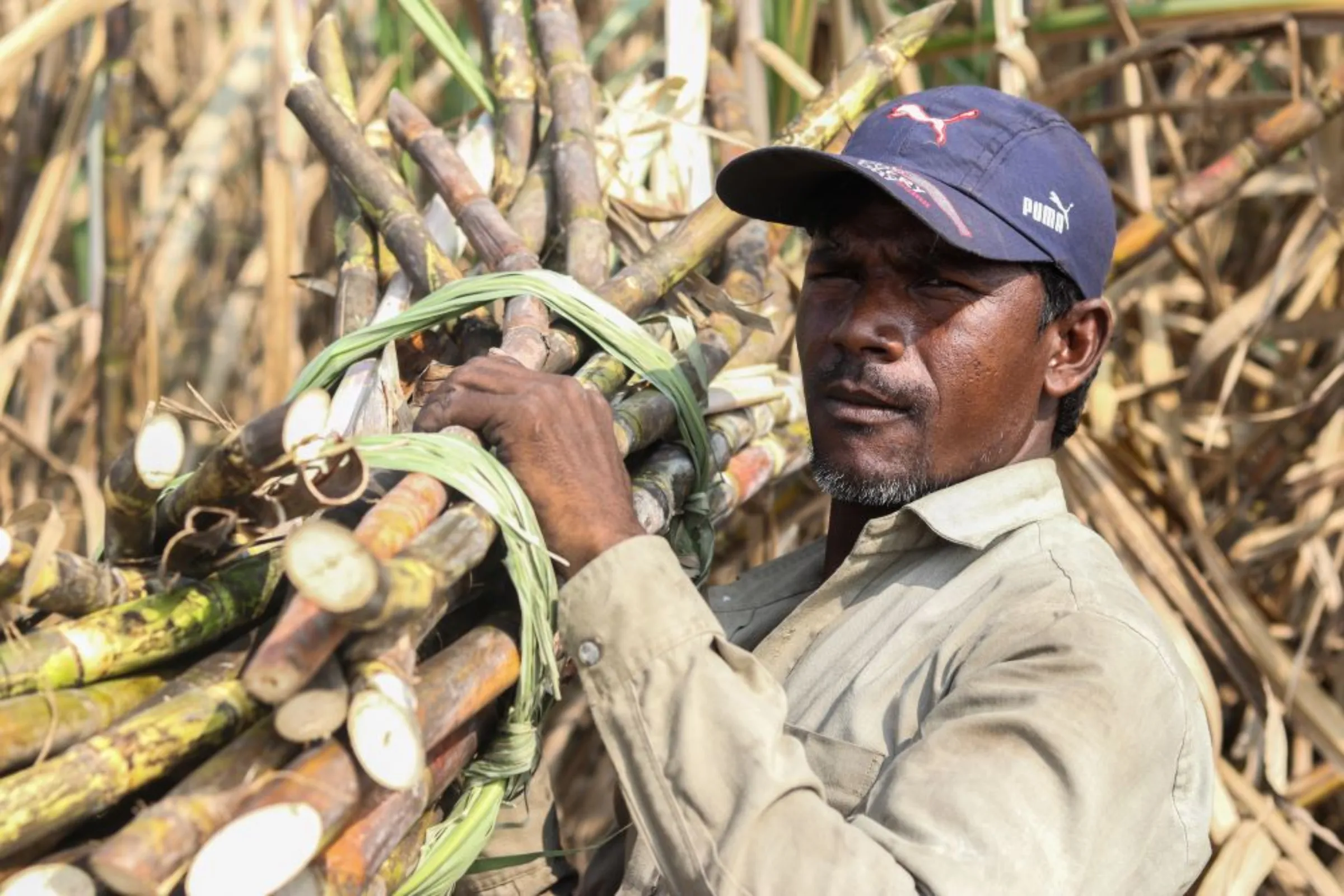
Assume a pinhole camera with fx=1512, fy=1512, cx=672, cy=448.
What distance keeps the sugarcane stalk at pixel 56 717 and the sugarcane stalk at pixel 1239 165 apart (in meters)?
2.06

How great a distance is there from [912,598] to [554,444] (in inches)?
19.5

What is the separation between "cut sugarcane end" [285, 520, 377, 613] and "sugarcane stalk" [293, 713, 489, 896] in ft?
0.62

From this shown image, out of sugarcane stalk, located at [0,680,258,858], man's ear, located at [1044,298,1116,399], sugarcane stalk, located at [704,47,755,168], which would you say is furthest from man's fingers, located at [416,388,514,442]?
sugarcane stalk, located at [704,47,755,168]

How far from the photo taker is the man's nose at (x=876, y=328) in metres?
1.82

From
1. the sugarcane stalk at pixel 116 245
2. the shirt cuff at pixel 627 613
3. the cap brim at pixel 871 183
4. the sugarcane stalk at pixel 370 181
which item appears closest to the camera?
the shirt cuff at pixel 627 613

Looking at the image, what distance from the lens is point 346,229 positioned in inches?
89.4

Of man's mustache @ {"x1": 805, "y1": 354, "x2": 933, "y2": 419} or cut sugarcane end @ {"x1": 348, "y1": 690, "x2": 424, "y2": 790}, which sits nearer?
cut sugarcane end @ {"x1": 348, "y1": 690, "x2": 424, "y2": 790}

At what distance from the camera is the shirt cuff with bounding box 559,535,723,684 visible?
1.44 m

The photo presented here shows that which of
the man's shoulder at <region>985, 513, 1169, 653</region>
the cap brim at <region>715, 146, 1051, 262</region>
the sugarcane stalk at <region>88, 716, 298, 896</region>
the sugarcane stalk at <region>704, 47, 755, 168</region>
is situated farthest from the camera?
the sugarcane stalk at <region>704, 47, 755, 168</region>

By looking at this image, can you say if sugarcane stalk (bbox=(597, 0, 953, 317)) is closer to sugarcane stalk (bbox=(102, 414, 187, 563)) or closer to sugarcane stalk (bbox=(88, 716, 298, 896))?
sugarcane stalk (bbox=(102, 414, 187, 563))

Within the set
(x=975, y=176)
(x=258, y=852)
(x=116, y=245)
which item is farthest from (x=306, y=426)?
(x=116, y=245)

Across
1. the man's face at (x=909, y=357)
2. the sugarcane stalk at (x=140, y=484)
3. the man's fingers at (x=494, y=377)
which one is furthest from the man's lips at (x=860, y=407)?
the sugarcane stalk at (x=140, y=484)

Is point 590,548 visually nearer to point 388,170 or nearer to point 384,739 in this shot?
point 384,739

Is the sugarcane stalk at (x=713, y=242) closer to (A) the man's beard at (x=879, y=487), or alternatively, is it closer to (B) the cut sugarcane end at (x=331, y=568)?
(A) the man's beard at (x=879, y=487)
